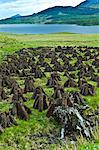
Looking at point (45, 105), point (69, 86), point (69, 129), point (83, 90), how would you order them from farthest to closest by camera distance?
point (69, 86) → point (83, 90) → point (45, 105) → point (69, 129)

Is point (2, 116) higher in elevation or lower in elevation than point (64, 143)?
higher

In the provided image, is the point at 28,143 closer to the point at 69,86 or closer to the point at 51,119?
the point at 51,119

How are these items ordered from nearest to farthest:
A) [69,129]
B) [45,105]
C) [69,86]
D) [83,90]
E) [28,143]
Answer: [28,143]
[69,129]
[45,105]
[83,90]
[69,86]

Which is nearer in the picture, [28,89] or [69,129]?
[69,129]

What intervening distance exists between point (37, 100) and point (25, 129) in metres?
3.43

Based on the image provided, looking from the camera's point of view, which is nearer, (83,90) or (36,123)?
(36,123)

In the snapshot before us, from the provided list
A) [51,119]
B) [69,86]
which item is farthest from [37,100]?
[69,86]

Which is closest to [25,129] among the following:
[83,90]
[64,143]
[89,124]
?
[64,143]

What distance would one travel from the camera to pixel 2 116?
1992 cm

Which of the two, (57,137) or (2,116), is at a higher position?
(2,116)

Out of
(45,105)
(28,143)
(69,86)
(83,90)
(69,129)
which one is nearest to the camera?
(28,143)

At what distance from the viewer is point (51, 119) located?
21.0m

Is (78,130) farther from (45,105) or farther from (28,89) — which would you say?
(28,89)

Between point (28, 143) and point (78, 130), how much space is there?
2.87 m
